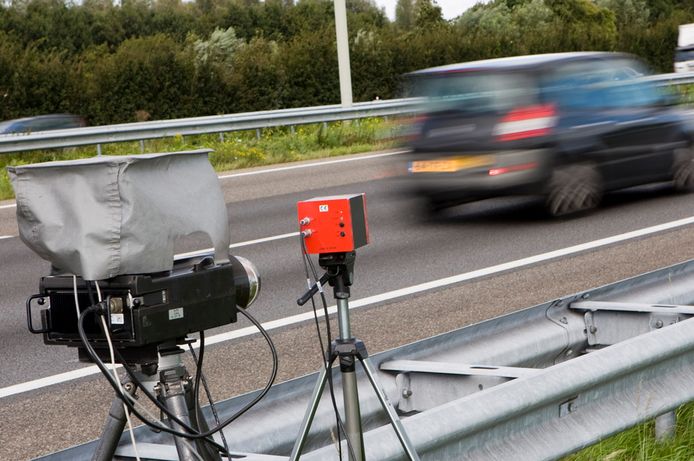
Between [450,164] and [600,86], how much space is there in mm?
1856

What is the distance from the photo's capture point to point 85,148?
21016mm

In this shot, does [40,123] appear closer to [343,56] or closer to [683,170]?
[343,56]

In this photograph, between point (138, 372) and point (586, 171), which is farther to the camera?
point (586, 171)

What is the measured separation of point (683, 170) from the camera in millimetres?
13250

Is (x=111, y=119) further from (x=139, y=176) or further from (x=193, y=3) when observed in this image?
(x=193, y=3)

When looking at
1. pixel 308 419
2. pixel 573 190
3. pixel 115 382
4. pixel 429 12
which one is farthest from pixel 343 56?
pixel 429 12

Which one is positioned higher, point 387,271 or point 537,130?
point 537,130

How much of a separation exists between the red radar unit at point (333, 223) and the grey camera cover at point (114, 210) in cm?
24

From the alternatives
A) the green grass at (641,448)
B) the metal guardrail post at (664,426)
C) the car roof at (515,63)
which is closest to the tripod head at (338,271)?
the green grass at (641,448)

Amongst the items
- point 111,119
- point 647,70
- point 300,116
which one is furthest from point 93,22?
point 647,70

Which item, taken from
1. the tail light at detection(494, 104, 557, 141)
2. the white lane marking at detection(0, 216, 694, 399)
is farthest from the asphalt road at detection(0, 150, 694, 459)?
the tail light at detection(494, 104, 557, 141)

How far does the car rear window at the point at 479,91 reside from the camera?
1109cm

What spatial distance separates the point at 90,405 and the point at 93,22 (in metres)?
78.8

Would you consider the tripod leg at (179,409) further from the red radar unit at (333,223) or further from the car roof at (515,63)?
the car roof at (515,63)
